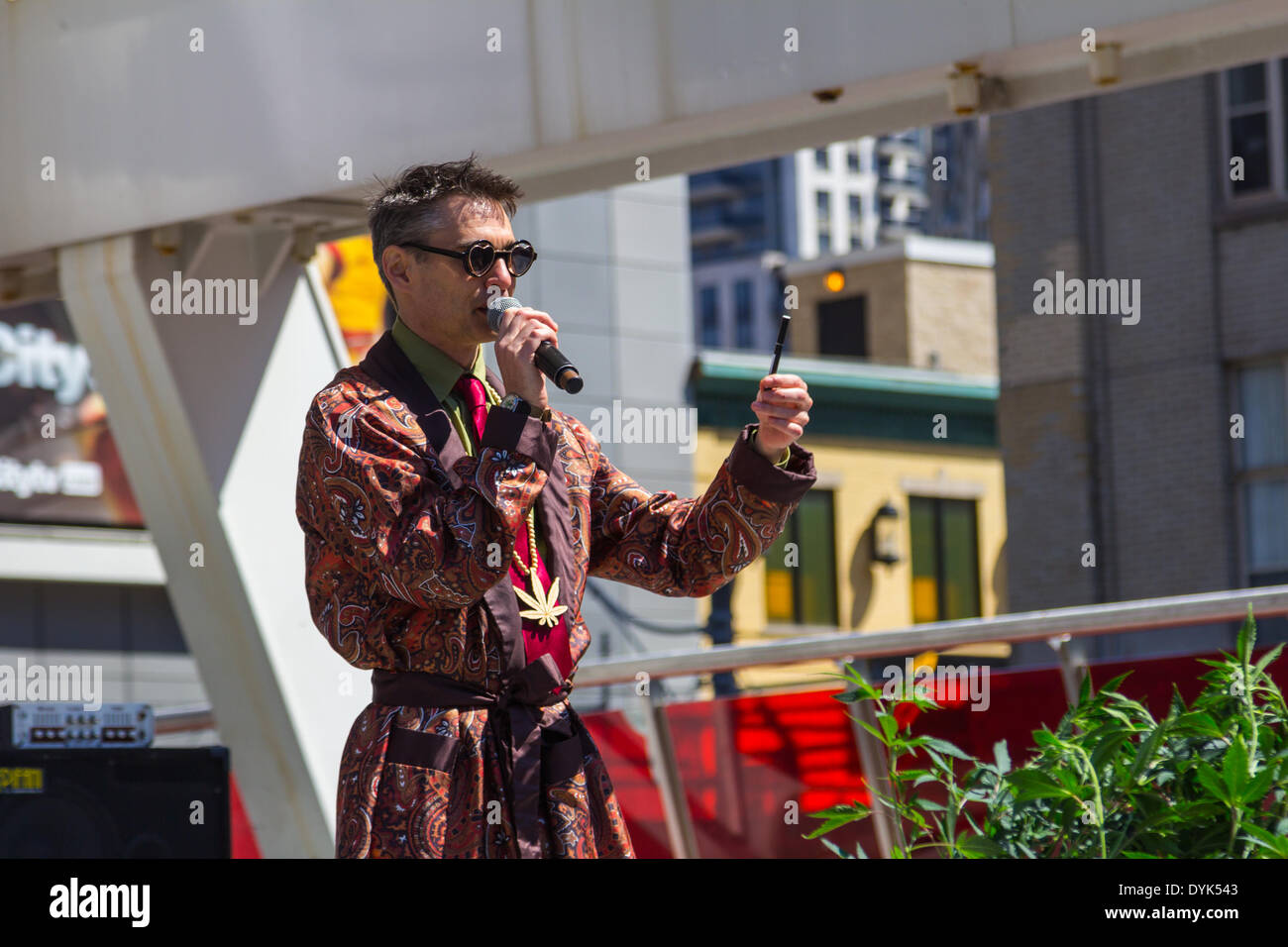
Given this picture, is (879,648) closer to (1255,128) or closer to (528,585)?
(528,585)

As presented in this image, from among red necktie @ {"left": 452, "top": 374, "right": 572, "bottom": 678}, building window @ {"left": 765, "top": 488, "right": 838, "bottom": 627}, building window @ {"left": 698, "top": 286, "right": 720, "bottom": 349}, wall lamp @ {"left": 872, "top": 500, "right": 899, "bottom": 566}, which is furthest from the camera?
building window @ {"left": 698, "top": 286, "right": 720, "bottom": 349}

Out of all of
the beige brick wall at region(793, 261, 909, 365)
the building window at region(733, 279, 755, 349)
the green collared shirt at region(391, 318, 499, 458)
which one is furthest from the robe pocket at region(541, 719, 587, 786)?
the building window at region(733, 279, 755, 349)

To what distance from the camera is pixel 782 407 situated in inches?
116

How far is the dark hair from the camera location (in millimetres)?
3006

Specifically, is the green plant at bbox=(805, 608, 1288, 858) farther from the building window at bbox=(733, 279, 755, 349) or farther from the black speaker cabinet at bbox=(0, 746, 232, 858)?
the building window at bbox=(733, 279, 755, 349)

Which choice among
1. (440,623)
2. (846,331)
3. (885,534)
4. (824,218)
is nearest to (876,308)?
(846,331)

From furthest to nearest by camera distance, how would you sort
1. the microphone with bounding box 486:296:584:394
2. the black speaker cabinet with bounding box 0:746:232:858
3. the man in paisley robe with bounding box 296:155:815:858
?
the black speaker cabinet with bounding box 0:746:232:858, the man in paisley robe with bounding box 296:155:815:858, the microphone with bounding box 486:296:584:394

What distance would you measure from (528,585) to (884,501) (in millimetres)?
26112

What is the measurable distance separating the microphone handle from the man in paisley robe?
1cm

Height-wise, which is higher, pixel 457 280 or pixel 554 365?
pixel 457 280

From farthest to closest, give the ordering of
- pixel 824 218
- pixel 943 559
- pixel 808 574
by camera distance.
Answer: pixel 824 218
pixel 943 559
pixel 808 574

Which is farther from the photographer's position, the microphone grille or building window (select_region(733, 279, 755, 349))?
building window (select_region(733, 279, 755, 349))

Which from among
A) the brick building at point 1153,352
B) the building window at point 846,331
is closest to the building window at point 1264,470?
the brick building at point 1153,352

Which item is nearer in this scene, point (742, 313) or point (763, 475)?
point (763, 475)
